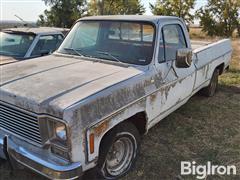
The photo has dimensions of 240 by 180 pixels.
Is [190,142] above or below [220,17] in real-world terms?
below

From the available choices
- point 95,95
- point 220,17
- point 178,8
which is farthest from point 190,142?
point 178,8

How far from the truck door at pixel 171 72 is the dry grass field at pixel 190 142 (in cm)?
56

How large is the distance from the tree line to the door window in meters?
16.1

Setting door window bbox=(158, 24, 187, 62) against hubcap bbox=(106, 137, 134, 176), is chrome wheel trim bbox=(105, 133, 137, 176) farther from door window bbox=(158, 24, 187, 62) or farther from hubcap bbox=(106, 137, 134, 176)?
door window bbox=(158, 24, 187, 62)

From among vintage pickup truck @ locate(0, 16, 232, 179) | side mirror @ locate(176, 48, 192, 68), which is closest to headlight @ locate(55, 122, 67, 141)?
vintage pickup truck @ locate(0, 16, 232, 179)

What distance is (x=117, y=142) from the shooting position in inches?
131

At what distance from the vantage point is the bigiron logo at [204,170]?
3.64 m

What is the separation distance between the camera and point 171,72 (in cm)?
407

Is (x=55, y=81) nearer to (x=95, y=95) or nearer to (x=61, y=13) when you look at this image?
(x=95, y=95)

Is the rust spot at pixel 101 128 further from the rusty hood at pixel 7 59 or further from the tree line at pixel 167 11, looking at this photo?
the tree line at pixel 167 11

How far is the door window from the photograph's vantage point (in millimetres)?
3974

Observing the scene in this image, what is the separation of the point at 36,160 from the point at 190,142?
253 centimetres

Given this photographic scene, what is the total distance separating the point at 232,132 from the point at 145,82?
2.17 m

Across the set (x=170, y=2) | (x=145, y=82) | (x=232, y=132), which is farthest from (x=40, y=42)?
(x=170, y=2)
